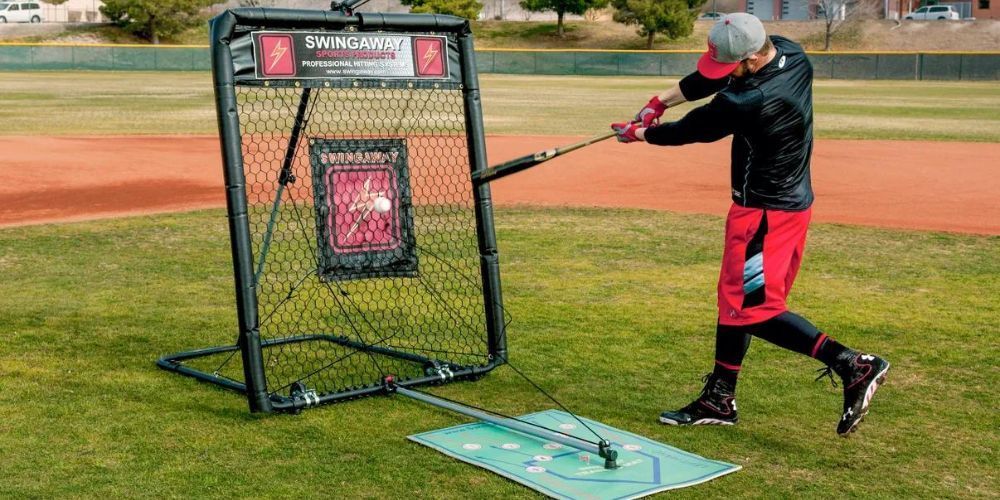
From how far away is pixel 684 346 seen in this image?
766 cm

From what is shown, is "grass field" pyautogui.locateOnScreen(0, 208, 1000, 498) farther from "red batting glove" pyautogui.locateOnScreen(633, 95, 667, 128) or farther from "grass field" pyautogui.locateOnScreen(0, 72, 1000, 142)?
"grass field" pyautogui.locateOnScreen(0, 72, 1000, 142)

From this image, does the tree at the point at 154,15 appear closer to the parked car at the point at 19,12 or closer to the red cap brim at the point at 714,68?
the parked car at the point at 19,12

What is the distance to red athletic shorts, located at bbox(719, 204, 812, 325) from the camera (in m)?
5.66

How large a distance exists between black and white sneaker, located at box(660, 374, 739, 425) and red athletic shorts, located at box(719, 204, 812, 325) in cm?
36

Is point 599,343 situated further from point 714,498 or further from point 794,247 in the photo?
point 714,498

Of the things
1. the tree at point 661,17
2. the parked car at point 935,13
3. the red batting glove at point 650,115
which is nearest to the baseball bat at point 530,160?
the red batting glove at point 650,115

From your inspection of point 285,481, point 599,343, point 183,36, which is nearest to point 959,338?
point 599,343

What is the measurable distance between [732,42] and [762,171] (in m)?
0.64

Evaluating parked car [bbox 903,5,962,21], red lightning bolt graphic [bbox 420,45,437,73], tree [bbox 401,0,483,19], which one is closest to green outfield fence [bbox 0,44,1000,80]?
tree [bbox 401,0,483,19]

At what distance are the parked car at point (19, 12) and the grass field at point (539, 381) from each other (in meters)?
Result: 77.3

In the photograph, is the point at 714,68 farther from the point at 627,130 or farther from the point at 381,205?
the point at 381,205

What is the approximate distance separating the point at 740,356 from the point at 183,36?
74.9 metres

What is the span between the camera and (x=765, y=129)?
5578 millimetres

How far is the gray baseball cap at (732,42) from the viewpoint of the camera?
5.43 metres
